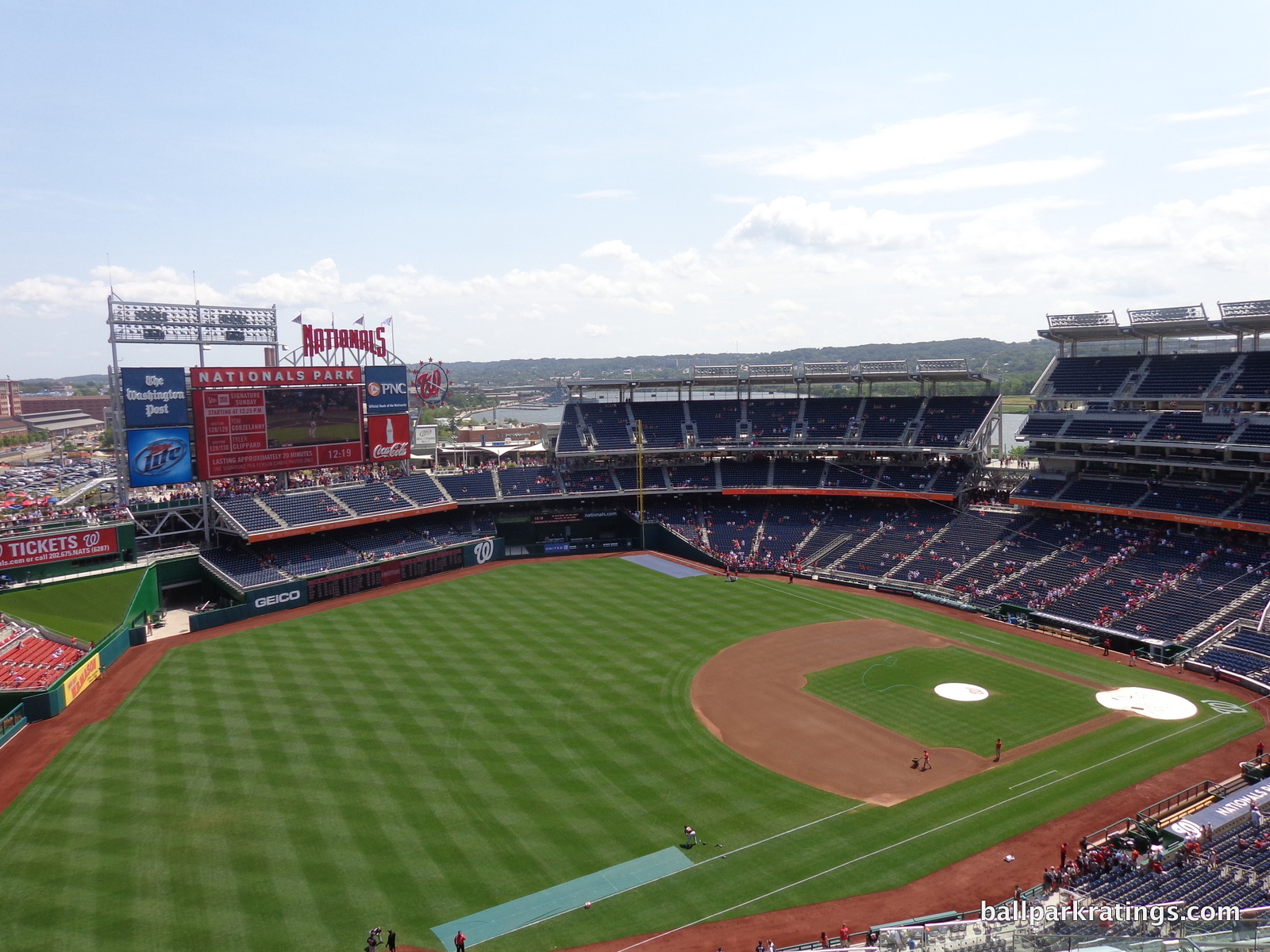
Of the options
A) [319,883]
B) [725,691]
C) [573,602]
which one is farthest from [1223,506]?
[319,883]

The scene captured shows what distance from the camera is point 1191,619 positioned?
148 ft

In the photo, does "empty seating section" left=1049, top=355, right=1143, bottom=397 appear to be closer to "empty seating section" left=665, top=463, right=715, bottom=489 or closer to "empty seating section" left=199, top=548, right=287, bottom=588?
"empty seating section" left=665, top=463, right=715, bottom=489

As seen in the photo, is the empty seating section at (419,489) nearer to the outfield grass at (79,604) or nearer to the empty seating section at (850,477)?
the outfield grass at (79,604)

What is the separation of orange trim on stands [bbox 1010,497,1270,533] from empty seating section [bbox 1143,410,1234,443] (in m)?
5.27

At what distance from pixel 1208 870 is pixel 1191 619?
27.8 metres

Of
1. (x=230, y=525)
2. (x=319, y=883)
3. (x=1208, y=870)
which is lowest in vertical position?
→ (x=319, y=883)

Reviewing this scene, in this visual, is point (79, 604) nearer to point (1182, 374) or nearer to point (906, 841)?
point (906, 841)

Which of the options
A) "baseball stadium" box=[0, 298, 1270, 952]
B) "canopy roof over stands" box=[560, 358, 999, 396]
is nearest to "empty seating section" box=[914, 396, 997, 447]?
"baseball stadium" box=[0, 298, 1270, 952]

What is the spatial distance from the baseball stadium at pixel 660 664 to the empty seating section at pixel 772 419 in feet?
1.37

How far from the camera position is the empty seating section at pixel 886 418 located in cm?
7138

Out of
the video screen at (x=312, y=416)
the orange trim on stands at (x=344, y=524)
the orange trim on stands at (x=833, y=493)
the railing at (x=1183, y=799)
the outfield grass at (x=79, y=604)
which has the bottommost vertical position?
the railing at (x=1183, y=799)

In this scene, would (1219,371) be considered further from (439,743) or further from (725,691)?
(439,743)

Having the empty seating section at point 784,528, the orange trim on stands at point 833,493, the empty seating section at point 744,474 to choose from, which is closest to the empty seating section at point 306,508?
the orange trim on stands at point 833,493

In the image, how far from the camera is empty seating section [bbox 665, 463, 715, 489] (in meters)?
75.4
